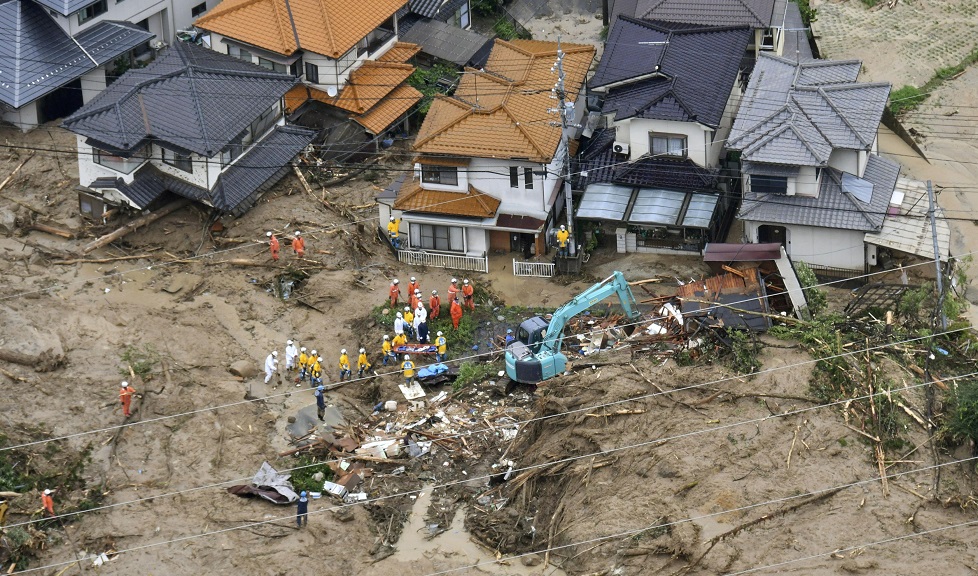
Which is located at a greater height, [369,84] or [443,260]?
[369,84]

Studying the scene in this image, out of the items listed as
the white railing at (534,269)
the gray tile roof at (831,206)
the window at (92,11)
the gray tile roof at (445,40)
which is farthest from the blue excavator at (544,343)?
the window at (92,11)

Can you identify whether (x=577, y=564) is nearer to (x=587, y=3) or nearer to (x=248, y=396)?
(x=248, y=396)

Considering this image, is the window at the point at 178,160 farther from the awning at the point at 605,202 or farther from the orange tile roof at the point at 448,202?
the awning at the point at 605,202

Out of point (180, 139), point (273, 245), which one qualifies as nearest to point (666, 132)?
point (273, 245)

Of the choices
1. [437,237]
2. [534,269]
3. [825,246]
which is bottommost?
[534,269]

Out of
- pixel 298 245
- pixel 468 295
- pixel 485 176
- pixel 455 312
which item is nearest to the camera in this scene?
pixel 455 312

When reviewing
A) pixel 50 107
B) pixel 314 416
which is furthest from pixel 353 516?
pixel 50 107

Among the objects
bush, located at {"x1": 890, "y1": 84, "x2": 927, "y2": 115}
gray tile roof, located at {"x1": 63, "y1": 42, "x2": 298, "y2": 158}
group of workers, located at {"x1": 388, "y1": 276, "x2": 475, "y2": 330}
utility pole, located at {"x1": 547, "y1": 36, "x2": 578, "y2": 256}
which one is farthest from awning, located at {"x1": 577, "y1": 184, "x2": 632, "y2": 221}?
bush, located at {"x1": 890, "y1": 84, "x2": 927, "y2": 115}

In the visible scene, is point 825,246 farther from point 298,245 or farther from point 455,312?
point 298,245
